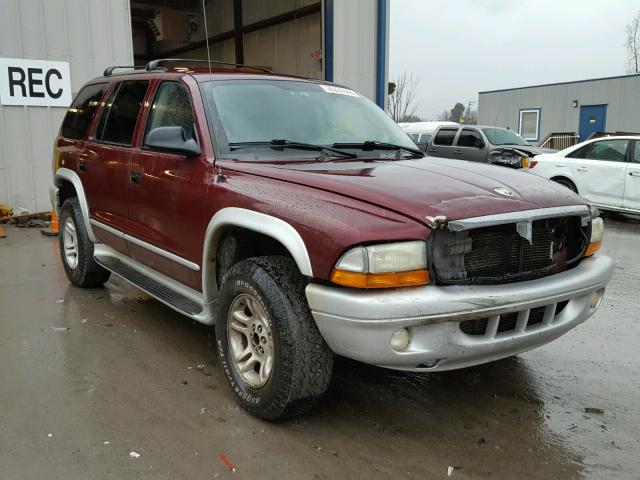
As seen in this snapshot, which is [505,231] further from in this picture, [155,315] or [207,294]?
[155,315]

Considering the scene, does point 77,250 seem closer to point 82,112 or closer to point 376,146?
point 82,112

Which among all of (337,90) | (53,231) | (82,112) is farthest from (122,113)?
(53,231)

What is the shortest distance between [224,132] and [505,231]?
1746 mm

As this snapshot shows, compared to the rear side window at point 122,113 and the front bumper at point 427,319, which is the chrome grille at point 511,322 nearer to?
the front bumper at point 427,319

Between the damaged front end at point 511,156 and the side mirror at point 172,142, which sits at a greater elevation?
the side mirror at point 172,142

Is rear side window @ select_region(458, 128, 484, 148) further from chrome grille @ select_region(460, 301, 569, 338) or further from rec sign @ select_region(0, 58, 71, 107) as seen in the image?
chrome grille @ select_region(460, 301, 569, 338)

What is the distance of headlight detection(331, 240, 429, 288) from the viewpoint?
244 centimetres

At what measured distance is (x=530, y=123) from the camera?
102 ft

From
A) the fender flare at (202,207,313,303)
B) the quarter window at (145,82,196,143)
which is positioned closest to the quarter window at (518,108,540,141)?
the quarter window at (145,82,196,143)

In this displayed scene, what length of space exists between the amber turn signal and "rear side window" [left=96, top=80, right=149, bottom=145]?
7.93ft

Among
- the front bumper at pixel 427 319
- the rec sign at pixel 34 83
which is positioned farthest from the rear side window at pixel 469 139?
the front bumper at pixel 427 319

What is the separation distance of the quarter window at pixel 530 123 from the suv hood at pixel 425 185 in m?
29.5

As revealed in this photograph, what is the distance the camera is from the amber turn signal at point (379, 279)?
245 cm

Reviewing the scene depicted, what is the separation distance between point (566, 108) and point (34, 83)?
2646 cm
